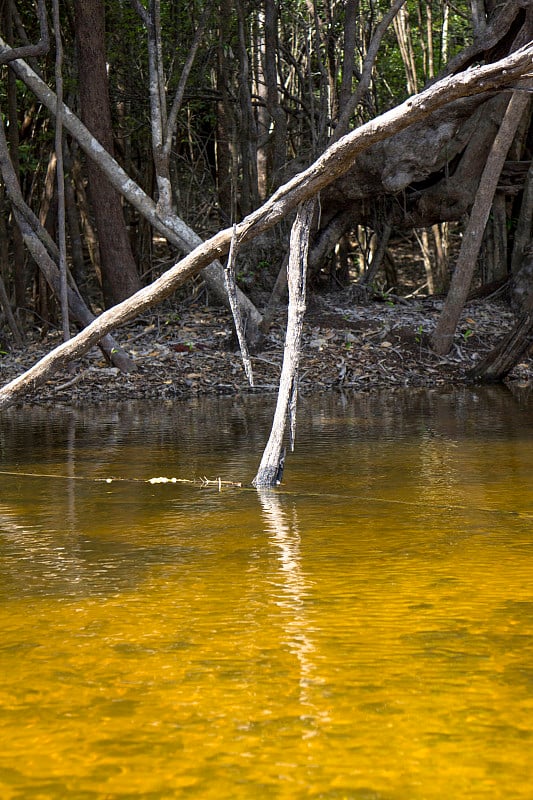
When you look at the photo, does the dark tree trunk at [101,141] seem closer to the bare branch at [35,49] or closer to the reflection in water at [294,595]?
the bare branch at [35,49]

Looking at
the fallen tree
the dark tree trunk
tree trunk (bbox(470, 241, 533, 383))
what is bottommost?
tree trunk (bbox(470, 241, 533, 383))

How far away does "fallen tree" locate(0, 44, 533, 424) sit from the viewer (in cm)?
536

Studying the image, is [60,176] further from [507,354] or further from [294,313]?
[507,354]

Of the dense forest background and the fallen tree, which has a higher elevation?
the dense forest background

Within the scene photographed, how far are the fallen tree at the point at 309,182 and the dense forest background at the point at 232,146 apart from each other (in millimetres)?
4792

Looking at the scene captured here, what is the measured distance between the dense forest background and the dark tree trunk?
2 cm

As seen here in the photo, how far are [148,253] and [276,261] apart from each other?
154 inches

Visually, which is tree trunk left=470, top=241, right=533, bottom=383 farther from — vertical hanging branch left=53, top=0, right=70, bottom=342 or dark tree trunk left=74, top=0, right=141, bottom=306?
vertical hanging branch left=53, top=0, right=70, bottom=342

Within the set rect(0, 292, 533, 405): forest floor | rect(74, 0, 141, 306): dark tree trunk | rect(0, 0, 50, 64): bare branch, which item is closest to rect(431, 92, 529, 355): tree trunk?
rect(0, 292, 533, 405): forest floor

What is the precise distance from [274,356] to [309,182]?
7536 mm

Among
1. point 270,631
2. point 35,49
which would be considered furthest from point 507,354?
point 270,631

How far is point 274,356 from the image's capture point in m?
13.5

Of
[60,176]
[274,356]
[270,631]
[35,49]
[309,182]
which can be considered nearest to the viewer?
[270,631]

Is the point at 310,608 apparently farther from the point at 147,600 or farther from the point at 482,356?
the point at 482,356
